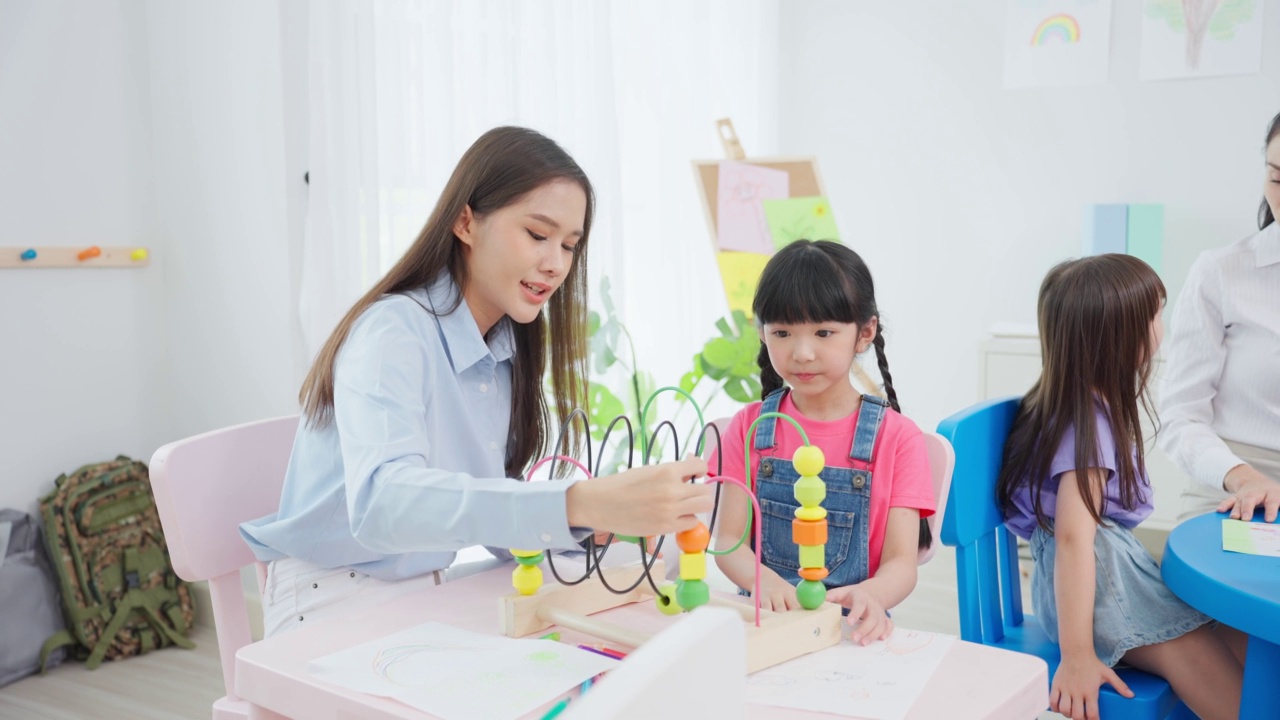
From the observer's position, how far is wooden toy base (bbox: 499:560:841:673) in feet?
3.20

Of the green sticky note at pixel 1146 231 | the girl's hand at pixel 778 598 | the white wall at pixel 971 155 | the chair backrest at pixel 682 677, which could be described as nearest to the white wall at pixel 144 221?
the girl's hand at pixel 778 598

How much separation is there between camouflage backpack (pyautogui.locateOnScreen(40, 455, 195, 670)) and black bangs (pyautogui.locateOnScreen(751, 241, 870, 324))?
6.48 feet

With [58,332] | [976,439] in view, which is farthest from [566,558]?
[58,332]

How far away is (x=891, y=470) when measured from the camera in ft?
4.72

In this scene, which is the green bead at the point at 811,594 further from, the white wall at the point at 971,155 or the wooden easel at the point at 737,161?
the white wall at the point at 971,155

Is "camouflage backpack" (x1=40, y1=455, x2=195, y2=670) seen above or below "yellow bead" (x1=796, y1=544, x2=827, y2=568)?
below

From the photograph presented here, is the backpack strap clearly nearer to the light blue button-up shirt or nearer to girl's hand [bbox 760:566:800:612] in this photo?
the light blue button-up shirt

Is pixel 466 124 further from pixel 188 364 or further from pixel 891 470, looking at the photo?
pixel 891 470

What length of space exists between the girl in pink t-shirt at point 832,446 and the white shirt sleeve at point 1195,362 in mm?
800

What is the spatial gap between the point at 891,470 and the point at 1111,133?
9.26ft

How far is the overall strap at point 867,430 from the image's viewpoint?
56.7 inches

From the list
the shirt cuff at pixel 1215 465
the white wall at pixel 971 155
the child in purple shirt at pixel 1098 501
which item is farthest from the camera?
the white wall at pixel 971 155

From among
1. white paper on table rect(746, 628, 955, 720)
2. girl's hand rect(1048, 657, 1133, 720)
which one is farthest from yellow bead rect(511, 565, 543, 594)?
girl's hand rect(1048, 657, 1133, 720)

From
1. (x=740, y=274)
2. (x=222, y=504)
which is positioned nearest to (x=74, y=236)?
(x=222, y=504)
